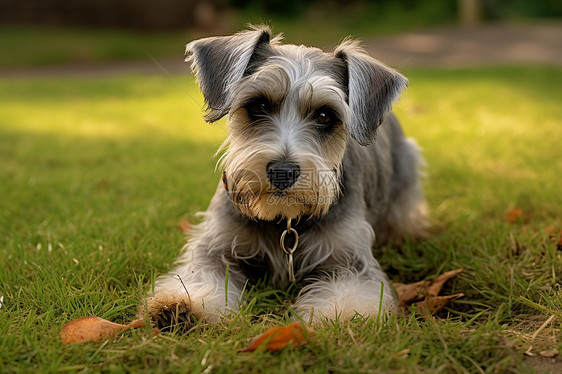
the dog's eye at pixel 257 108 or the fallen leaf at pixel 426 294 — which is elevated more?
the dog's eye at pixel 257 108

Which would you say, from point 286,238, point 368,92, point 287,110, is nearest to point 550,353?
point 286,238

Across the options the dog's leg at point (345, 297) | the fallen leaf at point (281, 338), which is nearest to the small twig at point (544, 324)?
the dog's leg at point (345, 297)

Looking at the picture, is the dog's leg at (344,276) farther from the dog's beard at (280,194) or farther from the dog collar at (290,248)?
the dog's beard at (280,194)

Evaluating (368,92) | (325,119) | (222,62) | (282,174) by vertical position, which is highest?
(222,62)

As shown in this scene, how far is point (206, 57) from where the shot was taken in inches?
147

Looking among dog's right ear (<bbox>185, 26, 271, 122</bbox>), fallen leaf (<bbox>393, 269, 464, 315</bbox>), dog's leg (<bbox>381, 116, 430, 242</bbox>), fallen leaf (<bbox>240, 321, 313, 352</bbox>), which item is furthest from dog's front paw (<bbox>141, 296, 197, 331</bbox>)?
dog's leg (<bbox>381, 116, 430, 242</bbox>)

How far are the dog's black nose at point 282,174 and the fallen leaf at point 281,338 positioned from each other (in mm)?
882

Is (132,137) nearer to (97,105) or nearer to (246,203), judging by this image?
(97,105)

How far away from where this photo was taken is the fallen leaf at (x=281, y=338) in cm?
259

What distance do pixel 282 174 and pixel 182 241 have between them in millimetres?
1605

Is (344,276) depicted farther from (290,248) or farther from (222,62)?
(222,62)

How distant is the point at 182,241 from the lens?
4.46 metres

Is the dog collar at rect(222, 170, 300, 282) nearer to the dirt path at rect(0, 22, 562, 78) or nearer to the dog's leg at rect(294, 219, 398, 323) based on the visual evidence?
the dog's leg at rect(294, 219, 398, 323)

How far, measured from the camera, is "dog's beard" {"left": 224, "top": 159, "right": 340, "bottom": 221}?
3232 mm
